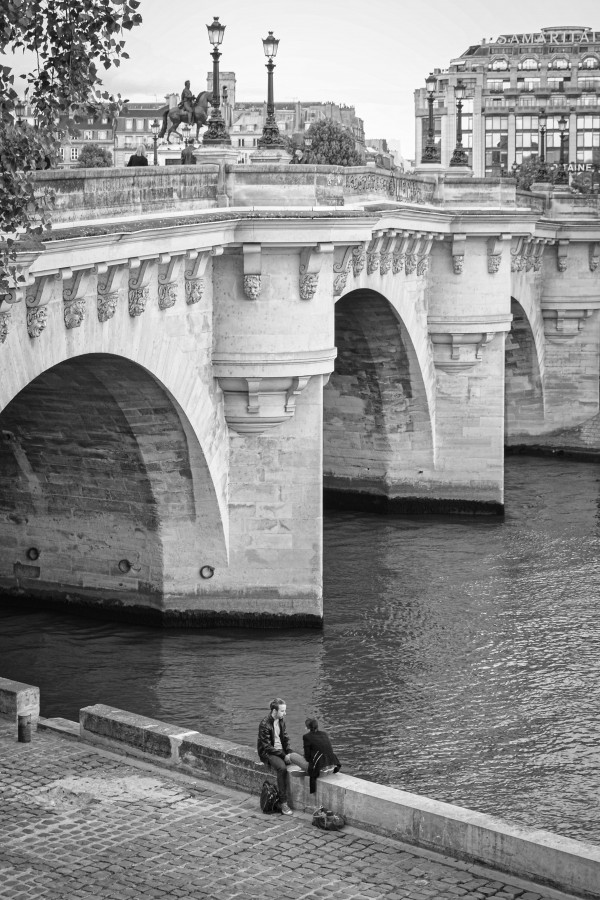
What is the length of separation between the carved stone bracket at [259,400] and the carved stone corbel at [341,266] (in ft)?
13.7

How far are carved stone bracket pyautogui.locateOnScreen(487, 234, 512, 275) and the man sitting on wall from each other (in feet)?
88.5

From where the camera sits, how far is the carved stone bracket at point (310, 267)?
3094 centimetres

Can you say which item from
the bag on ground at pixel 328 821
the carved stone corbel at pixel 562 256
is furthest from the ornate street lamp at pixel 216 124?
A: the carved stone corbel at pixel 562 256

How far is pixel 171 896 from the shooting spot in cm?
1659

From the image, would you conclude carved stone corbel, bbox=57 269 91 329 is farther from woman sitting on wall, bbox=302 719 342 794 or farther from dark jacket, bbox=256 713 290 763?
woman sitting on wall, bbox=302 719 342 794

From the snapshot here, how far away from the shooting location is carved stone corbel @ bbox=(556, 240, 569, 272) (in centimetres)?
5808

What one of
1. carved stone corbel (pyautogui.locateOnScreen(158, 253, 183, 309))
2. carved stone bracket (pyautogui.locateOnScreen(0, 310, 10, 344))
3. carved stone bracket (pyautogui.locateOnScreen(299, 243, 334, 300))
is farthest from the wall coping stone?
carved stone bracket (pyautogui.locateOnScreen(299, 243, 334, 300))

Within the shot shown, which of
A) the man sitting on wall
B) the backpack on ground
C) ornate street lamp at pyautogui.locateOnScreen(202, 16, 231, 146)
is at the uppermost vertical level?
ornate street lamp at pyautogui.locateOnScreen(202, 16, 231, 146)

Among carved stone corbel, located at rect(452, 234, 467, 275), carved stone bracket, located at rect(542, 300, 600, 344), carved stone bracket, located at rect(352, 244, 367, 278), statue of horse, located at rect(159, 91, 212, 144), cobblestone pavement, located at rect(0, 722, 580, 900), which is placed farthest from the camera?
carved stone bracket, located at rect(542, 300, 600, 344)

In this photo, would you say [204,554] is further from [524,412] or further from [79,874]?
[524,412]

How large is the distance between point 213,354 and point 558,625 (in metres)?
9.07

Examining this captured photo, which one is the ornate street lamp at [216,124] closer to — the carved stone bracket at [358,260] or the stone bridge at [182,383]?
the stone bridge at [182,383]

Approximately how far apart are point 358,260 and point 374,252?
4.08 ft

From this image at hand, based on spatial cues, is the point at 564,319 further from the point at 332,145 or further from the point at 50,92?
the point at 332,145
